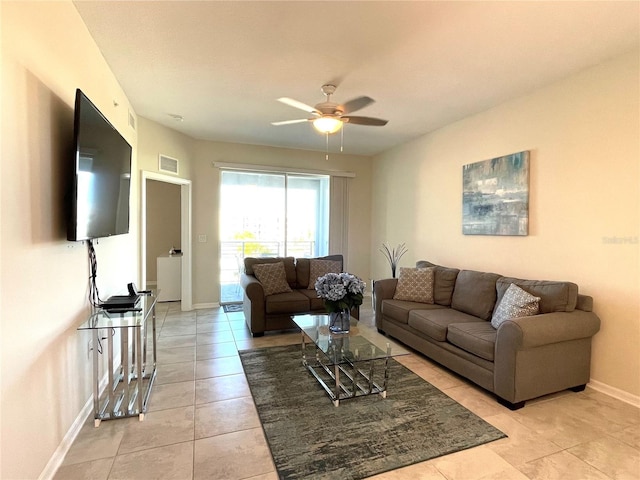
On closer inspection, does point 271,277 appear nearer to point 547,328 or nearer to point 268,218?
point 268,218

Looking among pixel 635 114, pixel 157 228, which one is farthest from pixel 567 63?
pixel 157 228

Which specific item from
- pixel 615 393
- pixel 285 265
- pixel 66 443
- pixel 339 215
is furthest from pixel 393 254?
pixel 66 443

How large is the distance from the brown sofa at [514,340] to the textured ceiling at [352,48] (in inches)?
75.6

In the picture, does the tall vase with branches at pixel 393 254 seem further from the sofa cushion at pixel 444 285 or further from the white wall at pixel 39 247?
the white wall at pixel 39 247

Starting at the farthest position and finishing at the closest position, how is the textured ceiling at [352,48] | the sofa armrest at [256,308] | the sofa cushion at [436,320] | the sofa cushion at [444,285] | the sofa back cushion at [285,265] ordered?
the sofa back cushion at [285,265], the sofa armrest at [256,308], the sofa cushion at [444,285], the sofa cushion at [436,320], the textured ceiling at [352,48]

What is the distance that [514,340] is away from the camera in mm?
2408

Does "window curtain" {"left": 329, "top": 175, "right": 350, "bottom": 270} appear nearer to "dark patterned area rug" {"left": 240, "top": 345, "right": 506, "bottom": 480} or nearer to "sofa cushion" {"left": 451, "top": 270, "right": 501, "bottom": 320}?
"sofa cushion" {"left": 451, "top": 270, "right": 501, "bottom": 320}

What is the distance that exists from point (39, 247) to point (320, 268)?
11.4 ft

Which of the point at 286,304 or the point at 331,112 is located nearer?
the point at 331,112

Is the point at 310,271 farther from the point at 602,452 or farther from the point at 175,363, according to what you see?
the point at 602,452

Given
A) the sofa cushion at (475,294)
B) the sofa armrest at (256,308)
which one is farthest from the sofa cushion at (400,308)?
the sofa armrest at (256,308)

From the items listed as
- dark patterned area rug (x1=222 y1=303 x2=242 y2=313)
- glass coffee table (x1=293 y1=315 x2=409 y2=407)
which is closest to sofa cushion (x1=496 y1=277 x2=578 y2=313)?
glass coffee table (x1=293 y1=315 x2=409 y2=407)

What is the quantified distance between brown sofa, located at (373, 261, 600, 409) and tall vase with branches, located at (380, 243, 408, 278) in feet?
6.43

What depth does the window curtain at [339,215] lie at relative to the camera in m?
6.24
